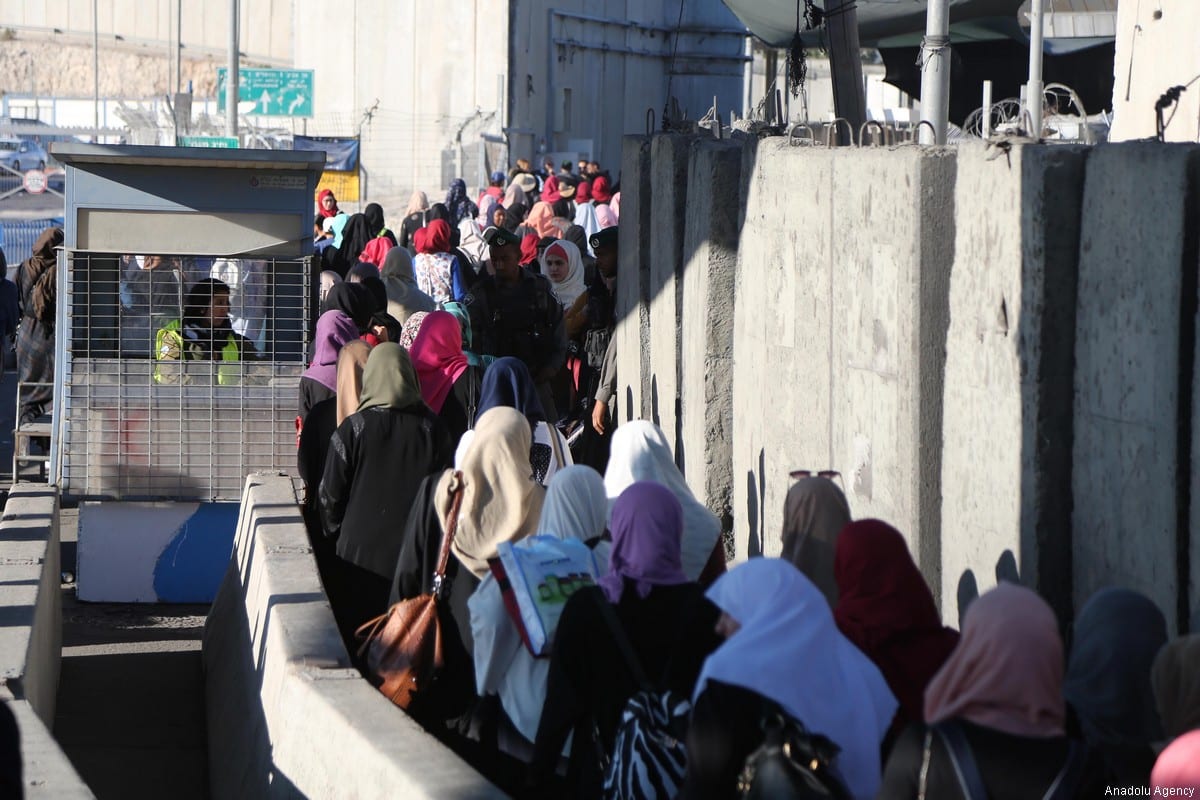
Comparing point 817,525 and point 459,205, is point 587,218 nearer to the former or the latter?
point 459,205

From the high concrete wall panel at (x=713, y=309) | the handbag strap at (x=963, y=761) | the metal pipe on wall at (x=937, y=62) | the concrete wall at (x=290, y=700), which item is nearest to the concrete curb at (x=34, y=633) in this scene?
the concrete wall at (x=290, y=700)

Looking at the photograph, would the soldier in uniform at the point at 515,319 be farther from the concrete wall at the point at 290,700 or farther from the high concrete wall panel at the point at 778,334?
the high concrete wall panel at the point at 778,334

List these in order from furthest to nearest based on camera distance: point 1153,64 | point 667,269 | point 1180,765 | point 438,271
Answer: point 438,271 → point 1153,64 → point 667,269 → point 1180,765

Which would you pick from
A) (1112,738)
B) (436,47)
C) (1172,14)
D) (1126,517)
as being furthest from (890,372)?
(436,47)

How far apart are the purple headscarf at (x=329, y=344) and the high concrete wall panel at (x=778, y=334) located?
2.05 m

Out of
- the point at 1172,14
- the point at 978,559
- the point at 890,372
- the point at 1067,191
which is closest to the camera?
the point at 1067,191

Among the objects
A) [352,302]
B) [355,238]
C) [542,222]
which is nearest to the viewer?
[352,302]

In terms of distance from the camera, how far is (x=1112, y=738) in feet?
11.1

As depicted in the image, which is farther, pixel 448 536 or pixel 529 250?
pixel 529 250

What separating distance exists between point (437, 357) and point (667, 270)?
1224mm

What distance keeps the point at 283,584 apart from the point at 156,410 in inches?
97.8

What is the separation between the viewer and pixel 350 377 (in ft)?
23.8

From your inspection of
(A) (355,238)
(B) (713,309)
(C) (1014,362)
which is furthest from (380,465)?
(A) (355,238)

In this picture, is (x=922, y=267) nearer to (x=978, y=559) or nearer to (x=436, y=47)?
(x=978, y=559)
